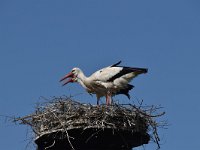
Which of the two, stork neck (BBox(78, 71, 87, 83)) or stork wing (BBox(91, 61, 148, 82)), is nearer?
stork wing (BBox(91, 61, 148, 82))

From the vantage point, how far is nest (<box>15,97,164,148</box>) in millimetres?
7859

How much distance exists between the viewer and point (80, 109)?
8.12m

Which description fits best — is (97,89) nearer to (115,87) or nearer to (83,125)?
(115,87)

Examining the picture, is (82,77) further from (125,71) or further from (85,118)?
(85,118)

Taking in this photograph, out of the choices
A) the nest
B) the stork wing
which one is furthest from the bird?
the nest

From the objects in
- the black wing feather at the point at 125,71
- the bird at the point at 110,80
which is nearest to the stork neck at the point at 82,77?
the bird at the point at 110,80

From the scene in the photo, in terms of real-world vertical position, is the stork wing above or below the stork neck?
below

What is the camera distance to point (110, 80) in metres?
10.4

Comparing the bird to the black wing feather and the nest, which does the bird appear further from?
the nest

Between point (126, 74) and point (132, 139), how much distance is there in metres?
2.68

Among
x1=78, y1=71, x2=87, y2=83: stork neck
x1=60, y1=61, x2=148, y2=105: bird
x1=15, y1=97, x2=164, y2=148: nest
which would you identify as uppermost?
x1=78, y1=71, x2=87, y2=83: stork neck

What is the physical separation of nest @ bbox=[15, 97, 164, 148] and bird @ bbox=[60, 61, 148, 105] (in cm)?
190

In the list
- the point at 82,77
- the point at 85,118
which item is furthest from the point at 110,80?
the point at 85,118

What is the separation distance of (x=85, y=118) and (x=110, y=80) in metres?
2.52
